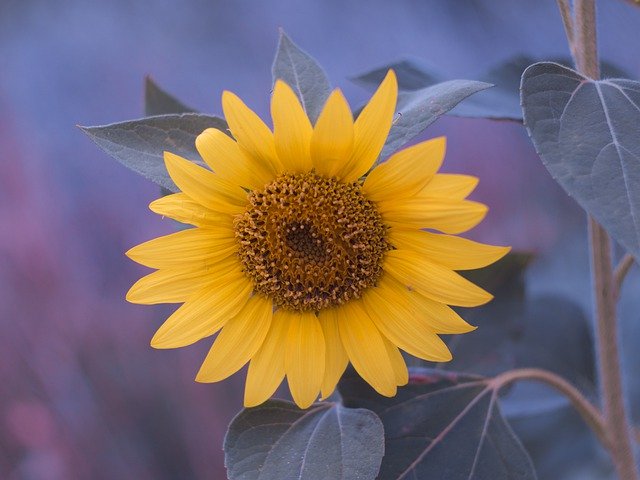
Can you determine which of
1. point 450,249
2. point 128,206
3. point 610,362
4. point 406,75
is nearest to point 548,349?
point 610,362

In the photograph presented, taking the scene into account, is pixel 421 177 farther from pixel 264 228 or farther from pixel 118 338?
pixel 118 338

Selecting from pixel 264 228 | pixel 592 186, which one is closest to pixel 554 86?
pixel 592 186

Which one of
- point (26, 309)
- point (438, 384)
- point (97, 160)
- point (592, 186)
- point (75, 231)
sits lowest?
point (438, 384)

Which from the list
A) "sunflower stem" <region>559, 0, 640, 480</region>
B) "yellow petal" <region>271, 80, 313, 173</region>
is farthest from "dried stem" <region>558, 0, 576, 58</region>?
"yellow petal" <region>271, 80, 313, 173</region>

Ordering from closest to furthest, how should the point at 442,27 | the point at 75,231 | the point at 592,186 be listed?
the point at 592,186 → the point at 75,231 → the point at 442,27

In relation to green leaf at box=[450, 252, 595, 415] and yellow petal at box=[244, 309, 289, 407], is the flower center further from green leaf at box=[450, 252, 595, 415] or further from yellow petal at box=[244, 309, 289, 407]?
green leaf at box=[450, 252, 595, 415]

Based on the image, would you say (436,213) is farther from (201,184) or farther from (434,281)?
(201,184)
